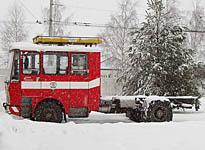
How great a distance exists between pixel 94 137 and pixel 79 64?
18.9ft

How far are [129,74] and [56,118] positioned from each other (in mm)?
11462

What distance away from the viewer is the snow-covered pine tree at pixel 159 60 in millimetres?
22641

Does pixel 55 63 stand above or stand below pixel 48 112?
above

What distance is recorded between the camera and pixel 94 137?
8.52 m

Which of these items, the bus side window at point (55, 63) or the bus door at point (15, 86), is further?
the bus side window at point (55, 63)

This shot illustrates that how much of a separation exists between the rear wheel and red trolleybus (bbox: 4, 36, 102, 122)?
206 cm

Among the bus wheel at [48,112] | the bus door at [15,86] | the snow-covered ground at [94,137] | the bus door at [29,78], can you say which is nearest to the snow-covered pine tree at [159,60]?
the bus wheel at [48,112]


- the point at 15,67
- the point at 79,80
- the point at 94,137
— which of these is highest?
the point at 15,67

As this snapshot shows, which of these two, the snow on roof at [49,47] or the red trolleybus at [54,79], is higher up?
the snow on roof at [49,47]

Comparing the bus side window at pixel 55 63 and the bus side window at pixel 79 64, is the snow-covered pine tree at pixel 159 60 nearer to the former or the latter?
the bus side window at pixel 79 64

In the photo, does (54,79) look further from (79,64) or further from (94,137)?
(94,137)

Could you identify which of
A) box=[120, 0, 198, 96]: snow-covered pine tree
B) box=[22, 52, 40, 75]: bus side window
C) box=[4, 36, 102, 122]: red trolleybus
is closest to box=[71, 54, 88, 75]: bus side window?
box=[4, 36, 102, 122]: red trolleybus

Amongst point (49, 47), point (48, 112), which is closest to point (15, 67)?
point (49, 47)

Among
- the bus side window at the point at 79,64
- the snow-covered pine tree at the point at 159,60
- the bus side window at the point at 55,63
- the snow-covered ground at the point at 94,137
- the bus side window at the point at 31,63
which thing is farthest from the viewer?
the snow-covered pine tree at the point at 159,60
